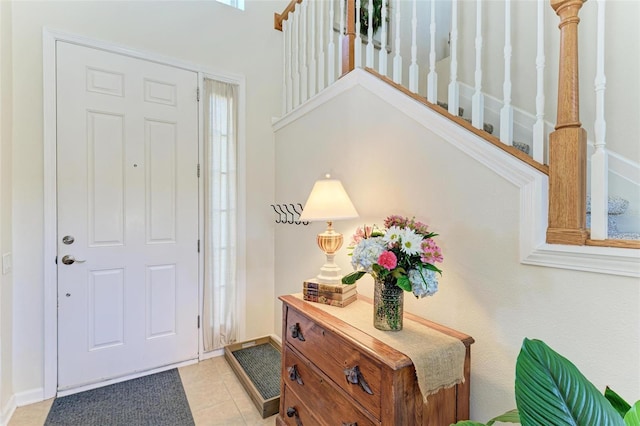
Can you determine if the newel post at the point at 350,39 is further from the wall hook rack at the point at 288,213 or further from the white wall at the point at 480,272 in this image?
the wall hook rack at the point at 288,213

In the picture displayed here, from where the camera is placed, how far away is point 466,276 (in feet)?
4.22

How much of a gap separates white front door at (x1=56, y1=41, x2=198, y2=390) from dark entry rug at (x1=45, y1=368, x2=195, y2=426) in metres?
0.12

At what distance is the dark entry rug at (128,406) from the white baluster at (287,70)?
2389 mm

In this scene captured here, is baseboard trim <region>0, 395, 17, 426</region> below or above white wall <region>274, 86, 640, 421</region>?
below

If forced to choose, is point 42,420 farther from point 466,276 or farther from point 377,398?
point 466,276

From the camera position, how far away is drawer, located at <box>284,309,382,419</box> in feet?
3.59

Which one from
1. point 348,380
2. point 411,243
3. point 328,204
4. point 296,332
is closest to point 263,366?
point 296,332

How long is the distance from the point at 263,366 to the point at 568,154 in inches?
90.5

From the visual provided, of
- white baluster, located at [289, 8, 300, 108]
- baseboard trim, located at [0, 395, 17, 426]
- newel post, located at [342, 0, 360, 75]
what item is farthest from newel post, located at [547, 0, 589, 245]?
baseboard trim, located at [0, 395, 17, 426]

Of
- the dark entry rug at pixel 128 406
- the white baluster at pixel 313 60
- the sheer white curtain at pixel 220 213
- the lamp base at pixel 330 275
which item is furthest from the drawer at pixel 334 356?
the white baluster at pixel 313 60

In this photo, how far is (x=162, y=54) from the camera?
2359mm

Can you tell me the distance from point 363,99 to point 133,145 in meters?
1.72

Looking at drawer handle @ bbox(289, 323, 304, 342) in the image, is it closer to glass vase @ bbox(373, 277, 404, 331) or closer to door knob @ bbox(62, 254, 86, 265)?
glass vase @ bbox(373, 277, 404, 331)

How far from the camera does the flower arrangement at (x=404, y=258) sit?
44.2 inches
